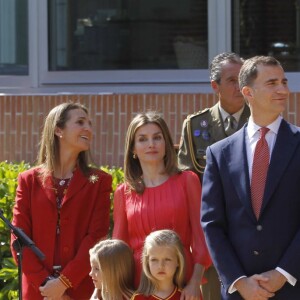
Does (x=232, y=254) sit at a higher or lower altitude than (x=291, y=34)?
lower

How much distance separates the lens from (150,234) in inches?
211

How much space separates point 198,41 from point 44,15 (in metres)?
1.55

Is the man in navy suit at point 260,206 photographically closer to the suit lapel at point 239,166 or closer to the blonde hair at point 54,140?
the suit lapel at point 239,166

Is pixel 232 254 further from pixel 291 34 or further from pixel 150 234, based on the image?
pixel 291 34

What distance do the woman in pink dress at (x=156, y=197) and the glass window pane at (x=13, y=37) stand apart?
3925 mm

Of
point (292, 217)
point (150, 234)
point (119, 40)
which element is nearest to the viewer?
point (292, 217)

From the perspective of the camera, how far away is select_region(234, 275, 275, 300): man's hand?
4.75 metres

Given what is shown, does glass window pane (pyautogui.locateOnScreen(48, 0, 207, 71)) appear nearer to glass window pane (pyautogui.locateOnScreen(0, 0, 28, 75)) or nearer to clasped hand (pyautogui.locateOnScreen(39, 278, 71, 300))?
glass window pane (pyautogui.locateOnScreen(0, 0, 28, 75))

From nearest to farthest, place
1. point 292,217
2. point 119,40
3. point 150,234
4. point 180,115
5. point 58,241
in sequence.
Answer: point 292,217 → point 150,234 → point 58,241 → point 180,115 → point 119,40

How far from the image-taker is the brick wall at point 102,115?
848cm

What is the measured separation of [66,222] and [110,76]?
3.40 meters

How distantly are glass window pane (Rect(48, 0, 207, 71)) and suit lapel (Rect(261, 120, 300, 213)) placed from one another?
3891 mm

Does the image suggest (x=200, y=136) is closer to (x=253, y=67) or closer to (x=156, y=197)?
(x=156, y=197)

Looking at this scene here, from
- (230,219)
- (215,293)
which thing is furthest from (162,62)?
(230,219)
